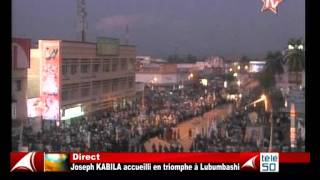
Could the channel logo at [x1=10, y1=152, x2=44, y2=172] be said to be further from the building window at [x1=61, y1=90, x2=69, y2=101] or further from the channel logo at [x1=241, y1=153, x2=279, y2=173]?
the channel logo at [x1=241, y1=153, x2=279, y2=173]

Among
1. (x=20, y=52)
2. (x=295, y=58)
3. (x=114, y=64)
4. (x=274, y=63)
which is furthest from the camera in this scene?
(x=114, y=64)

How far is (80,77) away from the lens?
4543 mm

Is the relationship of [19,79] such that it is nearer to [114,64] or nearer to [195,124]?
[114,64]

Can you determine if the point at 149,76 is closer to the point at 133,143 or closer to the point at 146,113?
the point at 146,113

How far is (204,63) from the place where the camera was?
4.59 metres

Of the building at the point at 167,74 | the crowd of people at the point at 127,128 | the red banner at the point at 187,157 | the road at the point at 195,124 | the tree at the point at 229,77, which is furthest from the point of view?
the tree at the point at 229,77

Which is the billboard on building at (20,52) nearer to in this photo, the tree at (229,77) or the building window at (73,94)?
the building window at (73,94)

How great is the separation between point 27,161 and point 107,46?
1168mm

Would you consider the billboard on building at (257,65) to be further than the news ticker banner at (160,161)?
Yes

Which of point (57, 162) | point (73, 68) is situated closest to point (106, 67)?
point (73, 68)

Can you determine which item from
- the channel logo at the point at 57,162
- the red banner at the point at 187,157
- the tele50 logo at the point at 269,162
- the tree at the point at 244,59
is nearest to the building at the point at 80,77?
the channel logo at the point at 57,162

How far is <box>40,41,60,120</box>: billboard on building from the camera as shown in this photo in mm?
4465

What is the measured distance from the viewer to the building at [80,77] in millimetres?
4488

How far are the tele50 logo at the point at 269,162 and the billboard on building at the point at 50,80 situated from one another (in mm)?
1712
